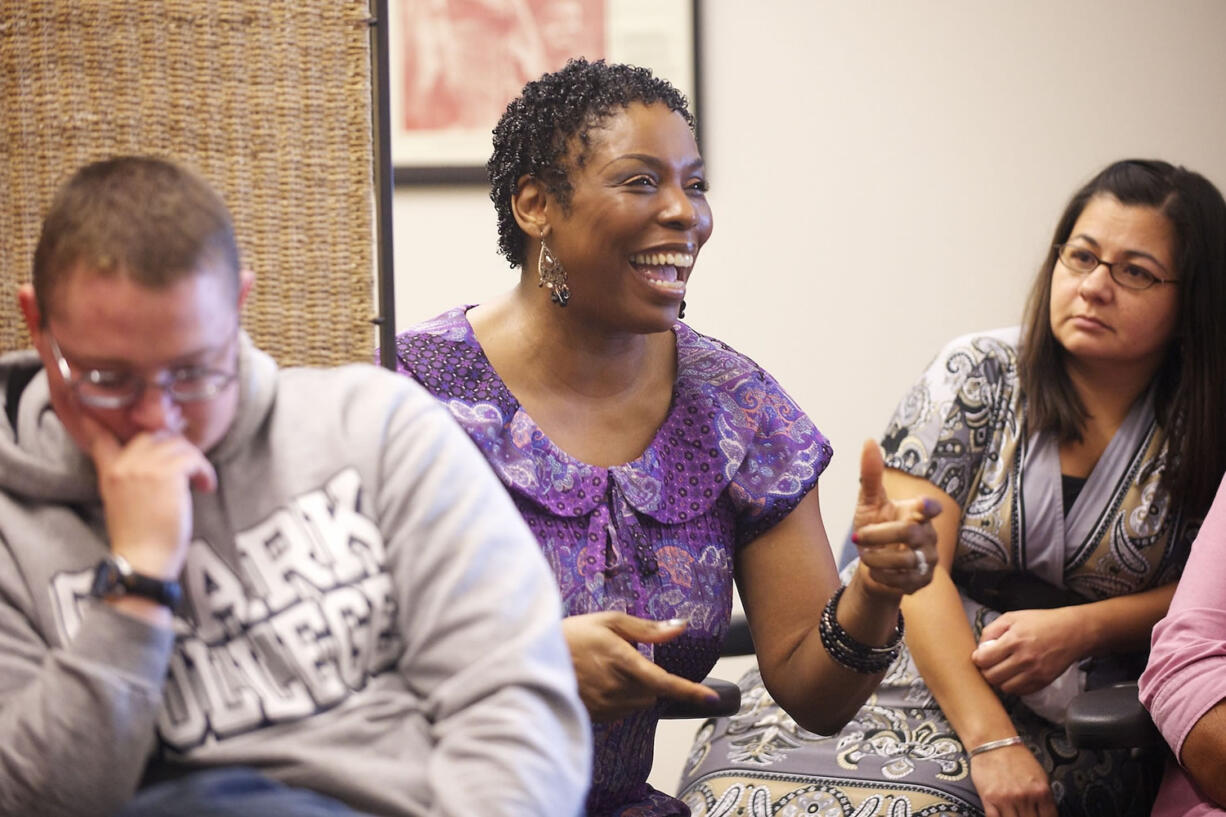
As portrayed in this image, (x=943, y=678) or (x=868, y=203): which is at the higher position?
(x=868, y=203)

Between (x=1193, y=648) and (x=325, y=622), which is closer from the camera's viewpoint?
(x=325, y=622)

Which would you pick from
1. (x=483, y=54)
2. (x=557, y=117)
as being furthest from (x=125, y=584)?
(x=483, y=54)

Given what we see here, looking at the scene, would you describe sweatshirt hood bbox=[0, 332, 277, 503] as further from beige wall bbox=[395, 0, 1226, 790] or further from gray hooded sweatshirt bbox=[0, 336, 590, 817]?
beige wall bbox=[395, 0, 1226, 790]

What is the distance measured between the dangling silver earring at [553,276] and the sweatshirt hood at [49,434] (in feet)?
2.18

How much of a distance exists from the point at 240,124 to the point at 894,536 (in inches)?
31.6

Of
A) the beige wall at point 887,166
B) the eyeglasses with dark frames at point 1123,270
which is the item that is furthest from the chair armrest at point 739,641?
the beige wall at point 887,166

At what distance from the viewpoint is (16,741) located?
99 cm

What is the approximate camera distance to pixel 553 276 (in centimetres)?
183

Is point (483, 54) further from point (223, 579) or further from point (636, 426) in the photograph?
point (223, 579)

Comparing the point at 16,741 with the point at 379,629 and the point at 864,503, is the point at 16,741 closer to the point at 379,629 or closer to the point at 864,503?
the point at 379,629

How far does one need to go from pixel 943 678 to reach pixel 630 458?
651 millimetres

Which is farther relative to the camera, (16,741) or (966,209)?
(966,209)

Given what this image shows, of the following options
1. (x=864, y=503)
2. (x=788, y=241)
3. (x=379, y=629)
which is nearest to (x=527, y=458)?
(x=864, y=503)

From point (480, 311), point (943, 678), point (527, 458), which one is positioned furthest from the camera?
point (943, 678)
